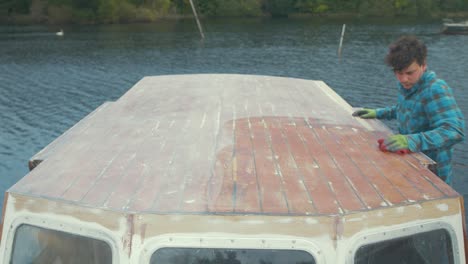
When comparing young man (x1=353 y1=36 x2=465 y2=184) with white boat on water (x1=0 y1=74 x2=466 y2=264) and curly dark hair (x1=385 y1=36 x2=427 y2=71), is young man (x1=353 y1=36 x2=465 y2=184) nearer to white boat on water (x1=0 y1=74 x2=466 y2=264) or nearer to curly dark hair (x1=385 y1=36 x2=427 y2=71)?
curly dark hair (x1=385 y1=36 x2=427 y2=71)

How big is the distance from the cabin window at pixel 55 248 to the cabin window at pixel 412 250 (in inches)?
63.0

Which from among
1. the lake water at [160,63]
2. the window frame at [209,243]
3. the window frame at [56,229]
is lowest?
the lake water at [160,63]

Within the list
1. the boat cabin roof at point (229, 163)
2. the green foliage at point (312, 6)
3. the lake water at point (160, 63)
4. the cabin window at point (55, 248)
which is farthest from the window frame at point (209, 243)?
the green foliage at point (312, 6)

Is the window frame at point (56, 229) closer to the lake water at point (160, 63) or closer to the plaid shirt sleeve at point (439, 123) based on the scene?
the plaid shirt sleeve at point (439, 123)

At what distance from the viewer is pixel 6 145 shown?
14898 millimetres

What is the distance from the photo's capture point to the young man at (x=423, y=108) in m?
3.77

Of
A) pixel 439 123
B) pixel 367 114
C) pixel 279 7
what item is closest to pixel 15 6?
pixel 279 7

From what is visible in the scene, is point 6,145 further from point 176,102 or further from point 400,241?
point 400,241

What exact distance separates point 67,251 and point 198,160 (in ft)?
3.80

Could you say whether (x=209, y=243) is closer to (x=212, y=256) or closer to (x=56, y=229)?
(x=212, y=256)

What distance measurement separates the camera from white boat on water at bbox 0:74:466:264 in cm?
268

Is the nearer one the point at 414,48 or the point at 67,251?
the point at 67,251

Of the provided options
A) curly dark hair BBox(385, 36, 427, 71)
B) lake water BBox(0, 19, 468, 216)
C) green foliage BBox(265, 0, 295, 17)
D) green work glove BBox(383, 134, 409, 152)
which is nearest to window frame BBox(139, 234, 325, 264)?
green work glove BBox(383, 134, 409, 152)

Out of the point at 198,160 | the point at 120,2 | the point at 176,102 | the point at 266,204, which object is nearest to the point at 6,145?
the point at 176,102
